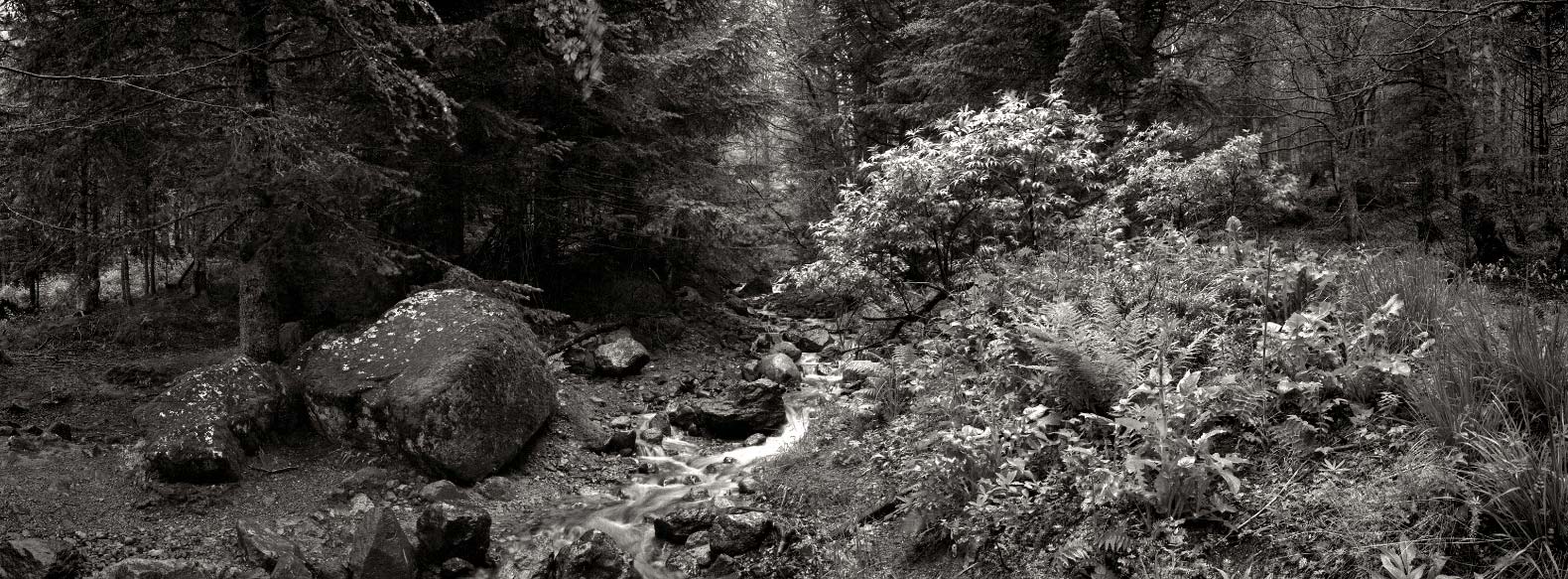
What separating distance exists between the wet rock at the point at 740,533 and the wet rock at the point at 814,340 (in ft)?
26.1

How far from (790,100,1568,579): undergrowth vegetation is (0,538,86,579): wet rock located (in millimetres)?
5988

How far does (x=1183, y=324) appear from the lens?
18.4 ft

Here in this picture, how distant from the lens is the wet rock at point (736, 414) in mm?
9656

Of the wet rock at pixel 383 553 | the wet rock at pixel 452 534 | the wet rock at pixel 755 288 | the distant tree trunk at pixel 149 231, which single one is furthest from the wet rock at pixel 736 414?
the wet rock at pixel 755 288

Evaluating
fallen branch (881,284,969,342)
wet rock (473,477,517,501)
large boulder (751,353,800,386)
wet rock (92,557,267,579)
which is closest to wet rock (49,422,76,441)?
wet rock (92,557,267,579)

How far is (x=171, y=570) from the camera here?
17.6 ft

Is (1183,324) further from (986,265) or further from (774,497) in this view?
(774,497)

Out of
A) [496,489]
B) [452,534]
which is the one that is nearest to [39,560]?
[452,534]

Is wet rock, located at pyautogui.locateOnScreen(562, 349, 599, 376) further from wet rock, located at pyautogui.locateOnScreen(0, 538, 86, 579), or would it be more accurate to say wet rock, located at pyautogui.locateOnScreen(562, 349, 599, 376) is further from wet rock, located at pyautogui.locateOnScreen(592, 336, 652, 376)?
A: wet rock, located at pyautogui.locateOnScreen(0, 538, 86, 579)

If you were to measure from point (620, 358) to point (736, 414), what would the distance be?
9.48ft

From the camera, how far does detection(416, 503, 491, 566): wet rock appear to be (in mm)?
6047

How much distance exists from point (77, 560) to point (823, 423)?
6.33m

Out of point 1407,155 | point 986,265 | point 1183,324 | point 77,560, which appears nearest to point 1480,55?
point 1407,155

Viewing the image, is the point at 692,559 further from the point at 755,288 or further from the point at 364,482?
the point at 755,288
